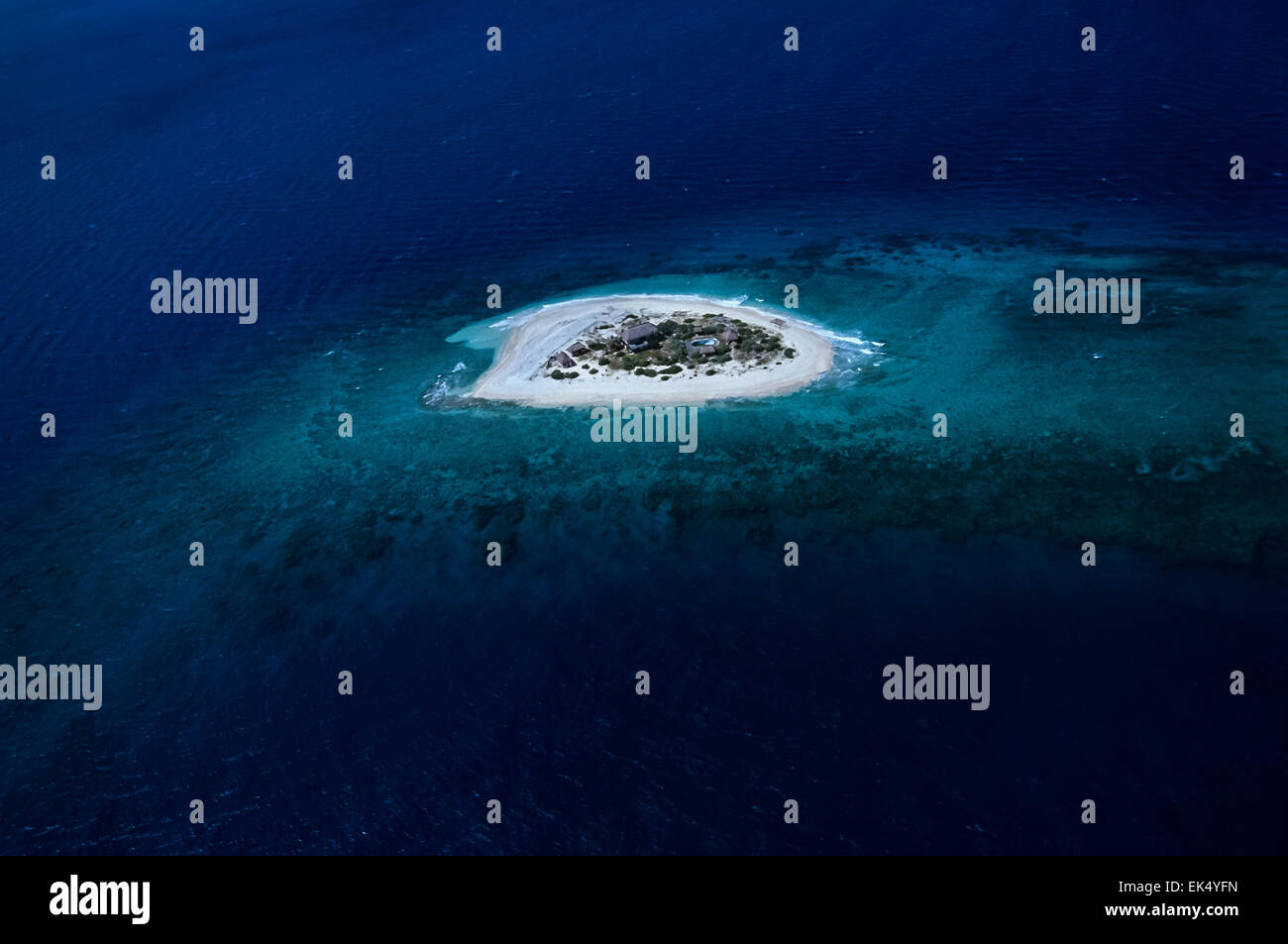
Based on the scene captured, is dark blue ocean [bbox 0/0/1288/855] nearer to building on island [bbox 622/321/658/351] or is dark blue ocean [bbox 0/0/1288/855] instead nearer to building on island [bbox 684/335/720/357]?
building on island [bbox 684/335/720/357]

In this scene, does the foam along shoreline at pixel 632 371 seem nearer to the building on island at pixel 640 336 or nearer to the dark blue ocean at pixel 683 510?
the building on island at pixel 640 336

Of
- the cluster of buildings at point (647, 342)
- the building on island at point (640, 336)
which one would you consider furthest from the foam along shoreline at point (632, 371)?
the building on island at point (640, 336)

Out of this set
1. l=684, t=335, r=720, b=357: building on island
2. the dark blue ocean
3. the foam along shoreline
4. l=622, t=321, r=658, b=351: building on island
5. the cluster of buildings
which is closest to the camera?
the dark blue ocean

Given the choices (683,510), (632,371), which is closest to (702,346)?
(632,371)

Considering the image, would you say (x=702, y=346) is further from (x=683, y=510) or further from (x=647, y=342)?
(x=683, y=510)

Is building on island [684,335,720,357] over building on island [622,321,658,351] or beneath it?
beneath

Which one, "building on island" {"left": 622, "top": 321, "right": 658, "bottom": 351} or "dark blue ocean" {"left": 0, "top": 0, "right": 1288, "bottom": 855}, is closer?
"dark blue ocean" {"left": 0, "top": 0, "right": 1288, "bottom": 855}

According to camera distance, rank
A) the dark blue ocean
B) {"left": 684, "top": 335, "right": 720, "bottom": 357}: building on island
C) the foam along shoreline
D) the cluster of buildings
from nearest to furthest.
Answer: the dark blue ocean < the foam along shoreline < {"left": 684, "top": 335, "right": 720, "bottom": 357}: building on island < the cluster of buildings

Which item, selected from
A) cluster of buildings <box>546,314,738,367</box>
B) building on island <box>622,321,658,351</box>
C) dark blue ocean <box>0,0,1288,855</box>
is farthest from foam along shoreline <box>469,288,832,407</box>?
dark blue ocean <box>0,0,1288,855</box>
